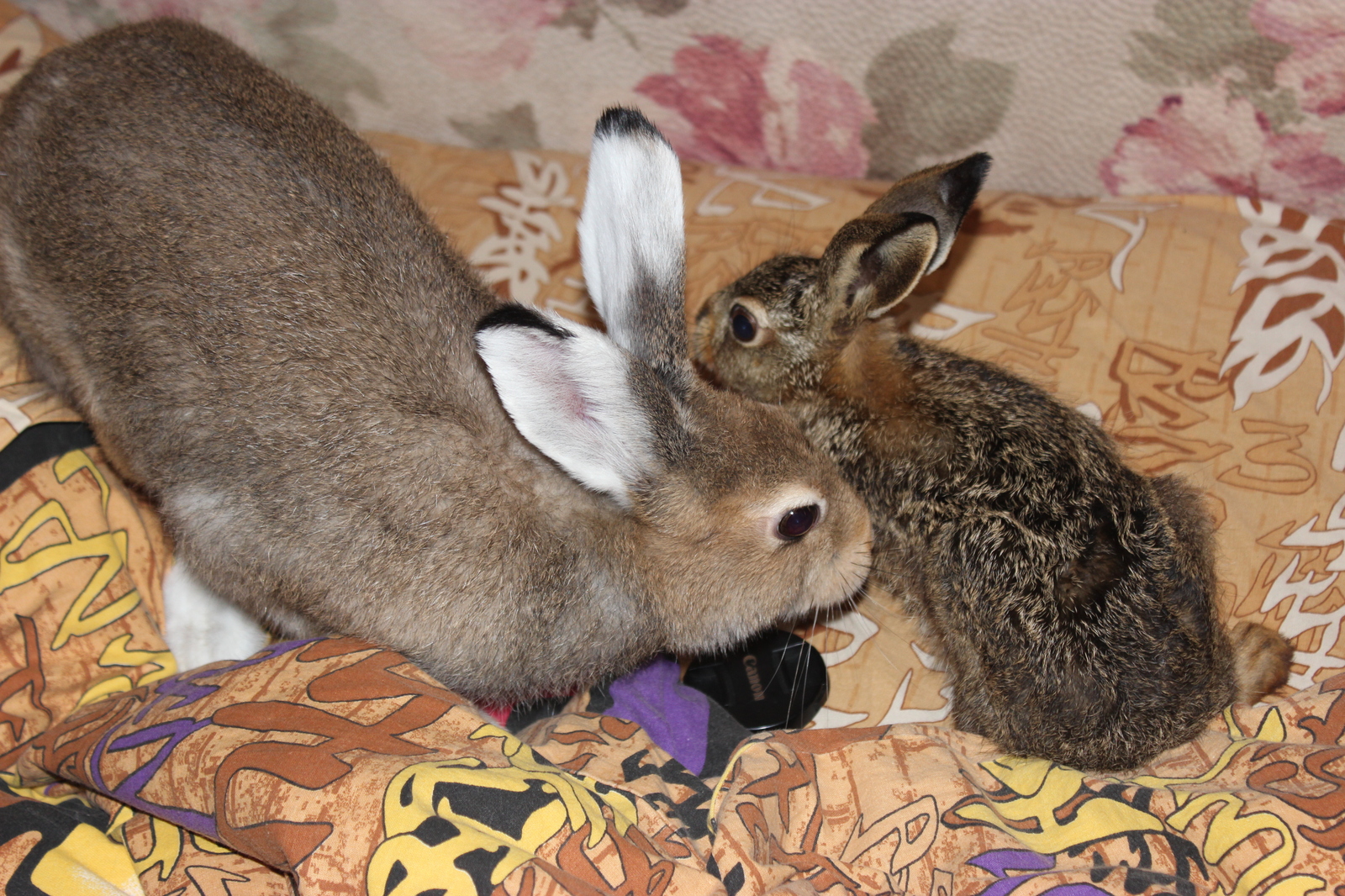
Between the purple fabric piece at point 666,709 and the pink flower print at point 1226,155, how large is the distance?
242cm

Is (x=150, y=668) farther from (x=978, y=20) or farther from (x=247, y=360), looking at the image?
(x=978, y=20)

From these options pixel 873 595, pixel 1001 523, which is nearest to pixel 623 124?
pixel 1001 523

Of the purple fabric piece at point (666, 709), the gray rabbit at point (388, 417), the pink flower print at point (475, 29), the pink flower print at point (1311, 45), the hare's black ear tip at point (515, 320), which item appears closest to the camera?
the hare's black ear tip at point (515, 320)

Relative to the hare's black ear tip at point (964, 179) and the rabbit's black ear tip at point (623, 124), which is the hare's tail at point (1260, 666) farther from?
the rabbit's black ear tip at point (623, 124)

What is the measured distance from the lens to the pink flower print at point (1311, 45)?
3080 millimetres

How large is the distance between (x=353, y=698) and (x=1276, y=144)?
3.29m

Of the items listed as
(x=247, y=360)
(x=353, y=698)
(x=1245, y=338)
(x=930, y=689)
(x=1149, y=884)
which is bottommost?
(x=930, y=689)

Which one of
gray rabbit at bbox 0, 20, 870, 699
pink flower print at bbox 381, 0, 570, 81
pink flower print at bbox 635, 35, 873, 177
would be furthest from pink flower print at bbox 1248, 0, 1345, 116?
A: pink flower print at bbox 381, 0, 570, 81

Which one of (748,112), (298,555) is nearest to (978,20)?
(748,112)

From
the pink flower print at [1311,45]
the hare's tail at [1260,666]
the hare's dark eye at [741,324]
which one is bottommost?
the hare's tail at [1260,666]

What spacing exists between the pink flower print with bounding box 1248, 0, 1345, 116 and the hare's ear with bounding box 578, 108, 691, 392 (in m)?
2.14

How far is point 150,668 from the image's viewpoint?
2.74 meters

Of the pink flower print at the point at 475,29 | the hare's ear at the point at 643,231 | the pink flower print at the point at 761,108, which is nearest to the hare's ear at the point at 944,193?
the hare's ear at the point at 643,231

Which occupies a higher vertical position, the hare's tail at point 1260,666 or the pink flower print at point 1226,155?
the pink flower print at point 1226,155
